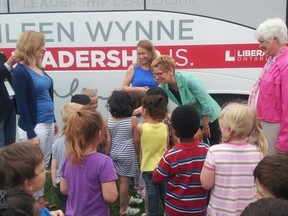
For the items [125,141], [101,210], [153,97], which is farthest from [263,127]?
[101,210]

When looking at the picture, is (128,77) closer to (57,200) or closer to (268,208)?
(57,200)

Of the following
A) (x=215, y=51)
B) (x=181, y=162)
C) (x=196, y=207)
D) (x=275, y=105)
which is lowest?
(x=196, y=207)

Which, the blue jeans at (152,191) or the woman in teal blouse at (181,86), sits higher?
the woman in teal blouse at (181,86)

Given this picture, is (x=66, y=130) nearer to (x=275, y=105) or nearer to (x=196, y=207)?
(x=196, y=207)

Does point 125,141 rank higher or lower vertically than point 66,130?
lower

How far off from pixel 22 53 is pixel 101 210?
1.76m

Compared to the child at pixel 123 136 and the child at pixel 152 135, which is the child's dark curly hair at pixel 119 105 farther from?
the child at pixel 152 135

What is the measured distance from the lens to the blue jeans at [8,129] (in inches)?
173

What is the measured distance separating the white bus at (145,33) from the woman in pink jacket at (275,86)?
1461mm

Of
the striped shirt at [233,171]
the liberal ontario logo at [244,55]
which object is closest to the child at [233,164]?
the striped shirt at [233,171]

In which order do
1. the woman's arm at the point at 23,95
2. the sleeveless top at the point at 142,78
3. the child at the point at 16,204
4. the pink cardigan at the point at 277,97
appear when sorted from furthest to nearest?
the sleeveless top at the point at 142,78
the woman's arm at the point at 23,95
the pink cardigan at the point at 277,97
the child at the point at 16,204

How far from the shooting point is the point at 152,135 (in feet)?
11.1

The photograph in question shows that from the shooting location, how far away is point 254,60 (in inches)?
193

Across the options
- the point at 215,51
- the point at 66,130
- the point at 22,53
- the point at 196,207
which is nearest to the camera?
the point at 66,130
